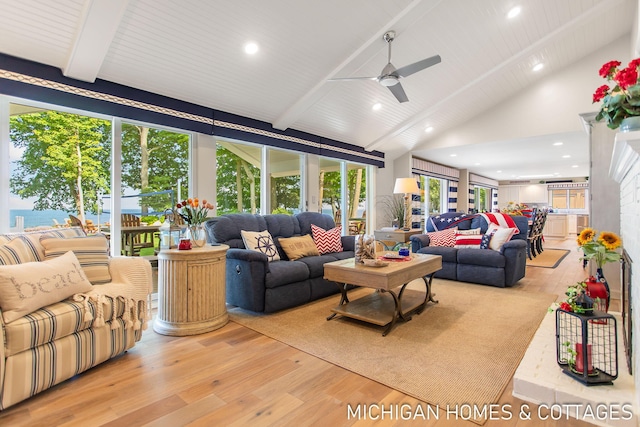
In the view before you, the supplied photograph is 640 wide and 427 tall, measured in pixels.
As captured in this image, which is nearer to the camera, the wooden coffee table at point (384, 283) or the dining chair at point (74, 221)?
the wooden coffee table at point (384, 283)

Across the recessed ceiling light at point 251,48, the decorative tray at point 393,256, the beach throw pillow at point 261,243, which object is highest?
the recessed ceiling light at point 251,48

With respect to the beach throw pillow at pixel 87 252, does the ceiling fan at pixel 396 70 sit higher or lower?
higher

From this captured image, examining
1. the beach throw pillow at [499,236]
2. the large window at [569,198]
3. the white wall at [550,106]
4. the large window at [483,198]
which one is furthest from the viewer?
the large window at [483,198]

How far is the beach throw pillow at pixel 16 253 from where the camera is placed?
6.78ft

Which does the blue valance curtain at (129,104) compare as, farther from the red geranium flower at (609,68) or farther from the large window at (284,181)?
the red geranium flower at (609,68)

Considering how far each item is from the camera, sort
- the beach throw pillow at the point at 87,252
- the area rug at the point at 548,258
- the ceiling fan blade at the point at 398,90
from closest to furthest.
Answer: the beach throw pillow at the point at 87,252 → the ceiling fan blade at the point at 398,90 → the area rug at the point at 548,258

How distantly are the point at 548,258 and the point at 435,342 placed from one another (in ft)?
18.6

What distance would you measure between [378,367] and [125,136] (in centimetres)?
346

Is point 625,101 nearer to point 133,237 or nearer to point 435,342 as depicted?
point 435,342

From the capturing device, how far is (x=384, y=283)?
8.76 feet

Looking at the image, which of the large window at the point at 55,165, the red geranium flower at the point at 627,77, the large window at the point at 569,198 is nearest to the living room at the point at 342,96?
the large window at the point at 55,165

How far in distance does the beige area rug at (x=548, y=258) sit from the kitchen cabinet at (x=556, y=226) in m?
3.67

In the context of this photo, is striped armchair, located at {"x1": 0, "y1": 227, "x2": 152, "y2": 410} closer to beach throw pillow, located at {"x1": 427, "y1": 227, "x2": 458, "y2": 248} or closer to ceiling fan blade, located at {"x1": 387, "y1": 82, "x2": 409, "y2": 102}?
ceiling fan blade, located at {"x1": 387, "y1": 82, "x2": 409, "y2": 102}

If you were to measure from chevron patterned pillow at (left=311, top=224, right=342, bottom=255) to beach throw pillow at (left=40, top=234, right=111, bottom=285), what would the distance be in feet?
7.82
